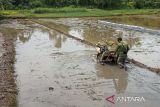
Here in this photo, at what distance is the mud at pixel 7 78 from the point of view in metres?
8.38

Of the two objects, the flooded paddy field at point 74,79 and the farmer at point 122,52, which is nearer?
the flooded paddy field at point 74,79

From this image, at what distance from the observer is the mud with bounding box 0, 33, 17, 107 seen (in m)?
8.38

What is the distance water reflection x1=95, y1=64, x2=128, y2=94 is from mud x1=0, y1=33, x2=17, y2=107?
2723 mm

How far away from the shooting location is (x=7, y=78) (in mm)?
10422

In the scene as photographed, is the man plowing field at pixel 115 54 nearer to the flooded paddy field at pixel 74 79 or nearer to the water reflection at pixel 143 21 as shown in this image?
the flooded paddy field at pixel 74 79

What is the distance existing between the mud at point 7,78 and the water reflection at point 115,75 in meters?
2.72

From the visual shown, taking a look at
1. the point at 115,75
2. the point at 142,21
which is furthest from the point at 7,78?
the point at 142,21

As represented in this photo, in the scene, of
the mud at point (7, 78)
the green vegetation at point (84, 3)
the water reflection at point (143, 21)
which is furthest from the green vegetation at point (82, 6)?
the mud at point (7, 78)

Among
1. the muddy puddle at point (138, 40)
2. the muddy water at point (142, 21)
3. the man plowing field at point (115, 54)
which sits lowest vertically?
the muddy water at point (142, 21)

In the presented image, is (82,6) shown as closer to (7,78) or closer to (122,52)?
(122,52)

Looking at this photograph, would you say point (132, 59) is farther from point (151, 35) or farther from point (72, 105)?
point (151, 35)

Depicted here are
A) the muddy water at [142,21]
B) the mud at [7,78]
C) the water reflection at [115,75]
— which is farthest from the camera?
the muddy water at [142,21]

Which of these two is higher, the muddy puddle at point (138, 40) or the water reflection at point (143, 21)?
the muddy puddle at point (138, 40)

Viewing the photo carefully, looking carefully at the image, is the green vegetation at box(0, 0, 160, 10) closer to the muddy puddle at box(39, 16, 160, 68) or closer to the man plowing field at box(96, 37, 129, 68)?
the muddy puddle at box(39, 16, 160, 68)
